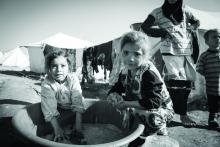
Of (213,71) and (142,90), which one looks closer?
(142,90)

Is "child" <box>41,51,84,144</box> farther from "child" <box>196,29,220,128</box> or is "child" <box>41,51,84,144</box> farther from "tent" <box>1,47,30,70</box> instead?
"tent" <box>1,47,30,70</box>

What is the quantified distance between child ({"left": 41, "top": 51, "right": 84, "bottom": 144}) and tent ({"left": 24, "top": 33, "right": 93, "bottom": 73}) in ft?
22.3

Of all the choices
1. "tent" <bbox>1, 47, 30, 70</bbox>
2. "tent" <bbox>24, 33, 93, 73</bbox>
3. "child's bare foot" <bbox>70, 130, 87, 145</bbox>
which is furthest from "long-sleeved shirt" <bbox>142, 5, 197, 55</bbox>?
"tent" <bbox>1, 47, 30, 70</bbox>

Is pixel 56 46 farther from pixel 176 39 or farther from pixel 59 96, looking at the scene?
pixel 59 96

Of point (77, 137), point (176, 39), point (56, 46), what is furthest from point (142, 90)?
point (56, 46)

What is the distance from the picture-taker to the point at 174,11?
2678mm

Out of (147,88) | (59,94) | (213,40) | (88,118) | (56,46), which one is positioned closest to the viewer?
(147,88)

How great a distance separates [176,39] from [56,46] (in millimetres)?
8996

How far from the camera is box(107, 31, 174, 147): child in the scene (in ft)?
4.78

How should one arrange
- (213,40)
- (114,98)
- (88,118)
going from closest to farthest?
(114,98)
(88,118)
(213,40)

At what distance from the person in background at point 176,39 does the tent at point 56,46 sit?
6.14 meters

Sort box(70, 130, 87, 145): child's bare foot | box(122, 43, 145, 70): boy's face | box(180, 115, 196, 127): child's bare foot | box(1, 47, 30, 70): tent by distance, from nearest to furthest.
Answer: box(122, 43, 145, 70): boy's face, box(70, 130, 87, 145): child's bare foot, box(180, 115, 196, 127): child's bare foot, box(1, 47, 30, 70): tent

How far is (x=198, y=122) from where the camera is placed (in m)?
3.18

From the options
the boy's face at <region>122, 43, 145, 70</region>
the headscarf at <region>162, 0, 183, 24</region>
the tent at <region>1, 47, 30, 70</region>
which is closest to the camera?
the boy's face at <region>122, 43, 145, 70</region>
